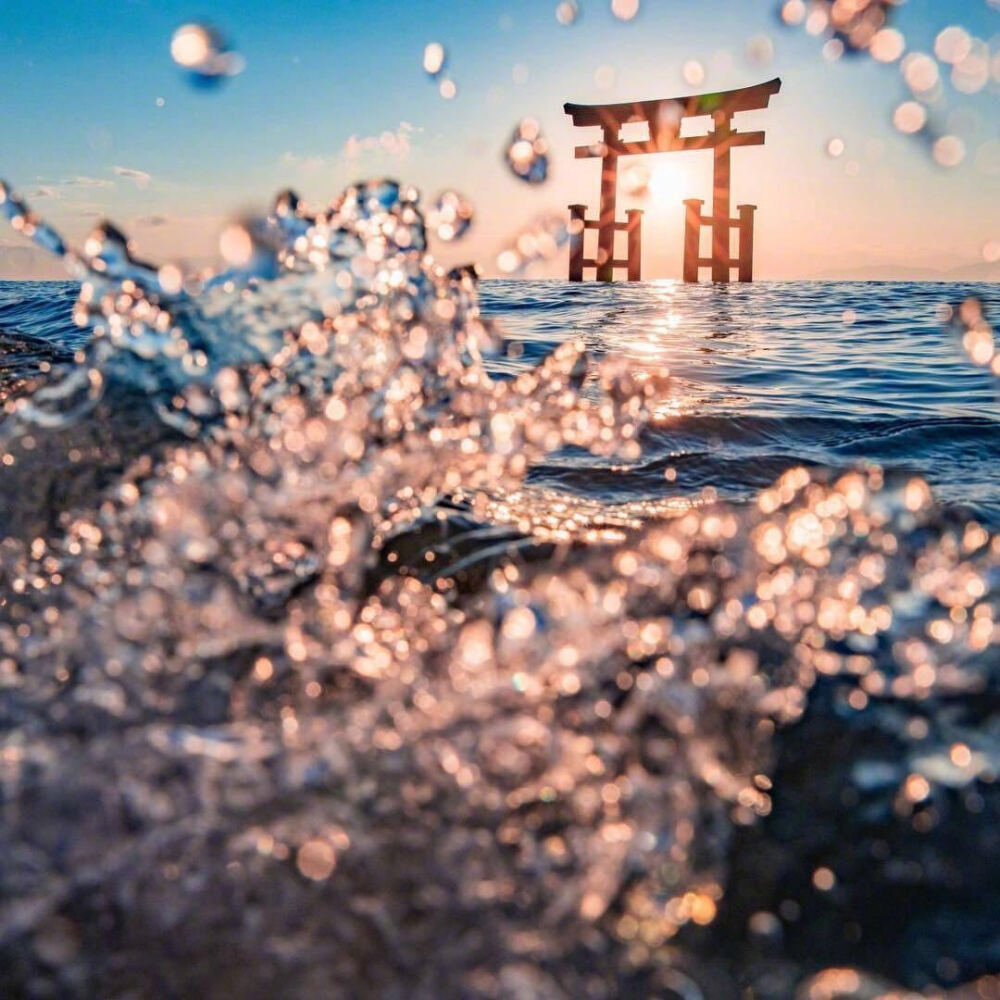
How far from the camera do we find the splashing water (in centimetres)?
117

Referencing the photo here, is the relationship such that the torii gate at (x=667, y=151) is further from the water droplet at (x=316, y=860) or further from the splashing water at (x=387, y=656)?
the water droplet at (x=316, y=860)

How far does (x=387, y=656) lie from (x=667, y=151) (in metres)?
17.4

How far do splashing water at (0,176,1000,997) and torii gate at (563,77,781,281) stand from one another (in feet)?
47.9

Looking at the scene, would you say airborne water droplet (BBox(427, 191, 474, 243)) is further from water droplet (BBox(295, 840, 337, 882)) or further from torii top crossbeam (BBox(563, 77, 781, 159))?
torii top crossbeam (BBox(563, 77, 781, 159))

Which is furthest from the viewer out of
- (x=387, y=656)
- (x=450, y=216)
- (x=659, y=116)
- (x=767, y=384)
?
(x=659, y=116)

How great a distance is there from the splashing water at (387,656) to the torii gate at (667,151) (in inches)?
575

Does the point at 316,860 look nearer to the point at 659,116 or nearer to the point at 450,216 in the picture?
the point at 450,216

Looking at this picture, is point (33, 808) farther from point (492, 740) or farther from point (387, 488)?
point (387, 488)

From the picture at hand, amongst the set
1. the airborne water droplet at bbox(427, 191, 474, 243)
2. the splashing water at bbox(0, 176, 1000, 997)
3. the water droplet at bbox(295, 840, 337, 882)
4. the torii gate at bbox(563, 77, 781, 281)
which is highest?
the torii gate at bbox(563, 77, 781, 281)

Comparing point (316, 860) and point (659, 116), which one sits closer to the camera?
point (316, 860)

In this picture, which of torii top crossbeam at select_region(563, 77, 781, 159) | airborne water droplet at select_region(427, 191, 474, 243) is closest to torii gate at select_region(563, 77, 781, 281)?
torii top crossbeam at select_region(563, 77, 781, 159)

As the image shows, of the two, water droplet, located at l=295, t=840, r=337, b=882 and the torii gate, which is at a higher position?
the torii gate

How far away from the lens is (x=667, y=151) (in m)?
17.1

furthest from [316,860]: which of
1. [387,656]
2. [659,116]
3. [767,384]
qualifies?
[659,116]
